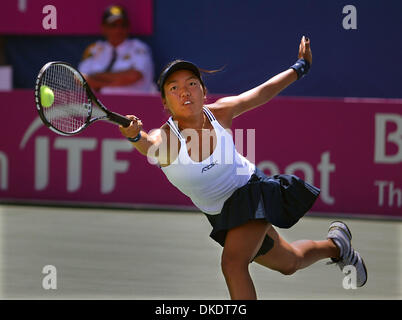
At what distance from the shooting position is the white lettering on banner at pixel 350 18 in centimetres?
914

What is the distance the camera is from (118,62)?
9.58 metres

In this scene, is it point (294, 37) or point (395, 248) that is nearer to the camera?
point (395, 248)

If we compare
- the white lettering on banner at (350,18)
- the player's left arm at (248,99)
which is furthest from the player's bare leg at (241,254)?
the white lettering on banner at (350,18)

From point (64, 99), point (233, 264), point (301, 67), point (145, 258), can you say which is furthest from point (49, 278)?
point (301, 67)

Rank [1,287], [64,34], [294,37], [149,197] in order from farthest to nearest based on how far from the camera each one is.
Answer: [64,34] < [294,37] < [149,197] < [1,287]

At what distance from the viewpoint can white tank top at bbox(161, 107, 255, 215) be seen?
15.6 feet

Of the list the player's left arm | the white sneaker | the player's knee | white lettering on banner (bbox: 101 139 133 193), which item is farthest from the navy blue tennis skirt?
white lettering on banner (bbox: 101 139 133 193)

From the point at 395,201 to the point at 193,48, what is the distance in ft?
9.20

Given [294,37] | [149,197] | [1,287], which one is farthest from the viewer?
[294,37]

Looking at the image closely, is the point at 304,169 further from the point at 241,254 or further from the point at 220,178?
the point at 241,254

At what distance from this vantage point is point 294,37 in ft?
31.1

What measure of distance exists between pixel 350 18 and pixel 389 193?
6.20 ft
